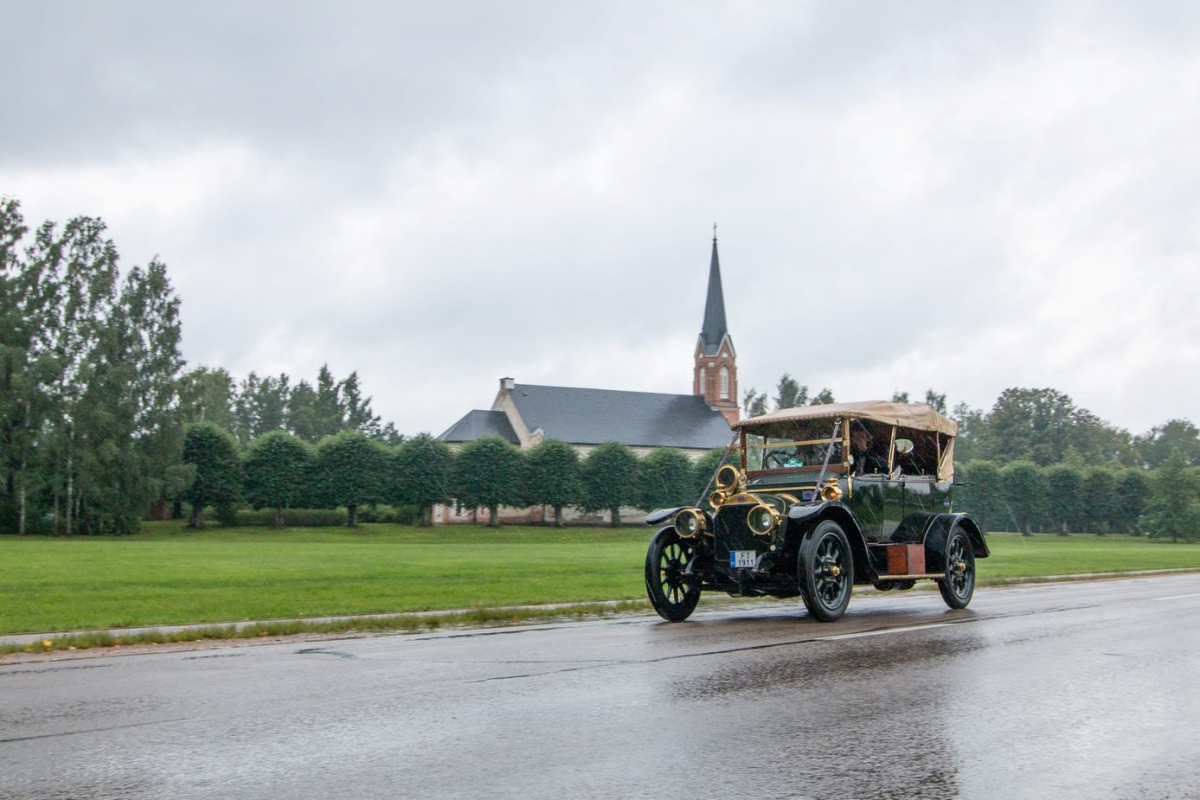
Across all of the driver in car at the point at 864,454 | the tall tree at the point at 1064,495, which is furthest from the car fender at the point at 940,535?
the tall tree at the point at 1064,495

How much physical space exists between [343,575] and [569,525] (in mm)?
67909

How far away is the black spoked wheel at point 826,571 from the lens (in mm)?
12445

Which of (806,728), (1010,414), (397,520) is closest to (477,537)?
(397,520)

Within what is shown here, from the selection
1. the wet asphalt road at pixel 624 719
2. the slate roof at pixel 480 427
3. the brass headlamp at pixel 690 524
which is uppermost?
the slate roof at pixel 480 427

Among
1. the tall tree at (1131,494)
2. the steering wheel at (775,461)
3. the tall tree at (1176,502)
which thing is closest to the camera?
the steering wheel at (775,461)

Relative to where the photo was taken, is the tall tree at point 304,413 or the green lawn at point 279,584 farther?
the tall tree at point 304,413

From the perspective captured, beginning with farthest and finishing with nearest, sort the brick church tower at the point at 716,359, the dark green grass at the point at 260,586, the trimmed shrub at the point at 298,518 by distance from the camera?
the brick church tower at the point at 716,359
the trimmed shrub at the point at 298,518
the dark green grass at the point at 260,586

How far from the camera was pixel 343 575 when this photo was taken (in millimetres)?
25297

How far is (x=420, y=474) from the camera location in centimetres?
8350

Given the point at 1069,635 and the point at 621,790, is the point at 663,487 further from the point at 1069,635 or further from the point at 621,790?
the point at 621,790

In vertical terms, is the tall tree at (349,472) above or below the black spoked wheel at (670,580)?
above

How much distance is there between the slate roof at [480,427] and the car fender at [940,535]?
86962mm

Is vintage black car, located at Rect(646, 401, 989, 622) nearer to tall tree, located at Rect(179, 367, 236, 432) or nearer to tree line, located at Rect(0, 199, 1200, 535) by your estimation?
tree line, located at Rect(0, 199, 1200, 535)

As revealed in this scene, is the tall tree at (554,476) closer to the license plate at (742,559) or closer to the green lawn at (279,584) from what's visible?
the green lawn at (279,584)
